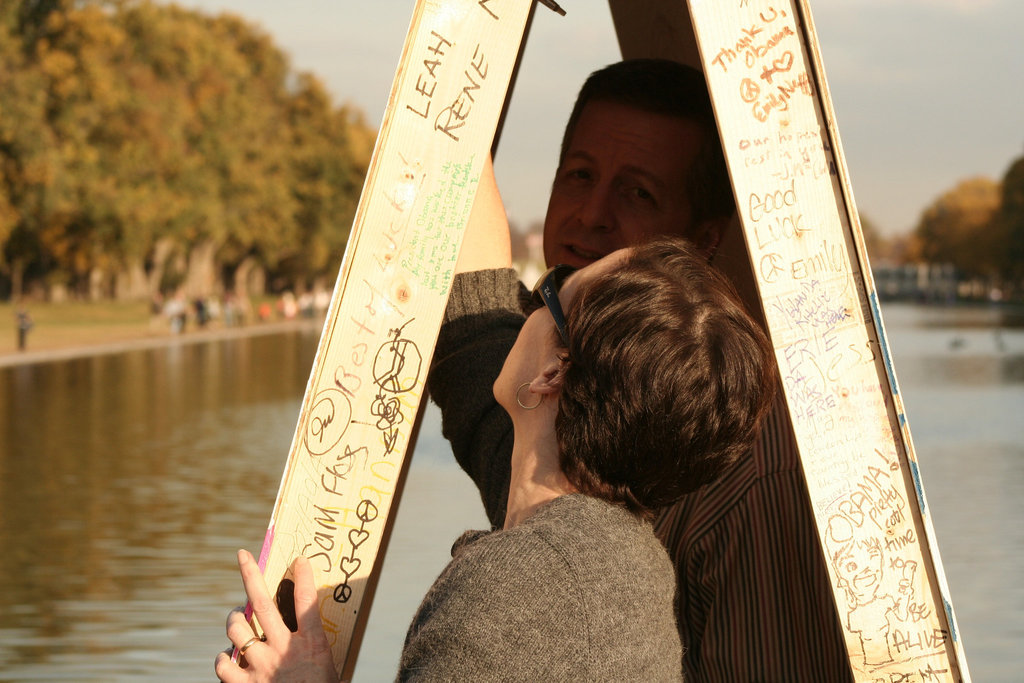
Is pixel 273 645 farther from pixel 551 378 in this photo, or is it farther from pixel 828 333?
pixel 828 333

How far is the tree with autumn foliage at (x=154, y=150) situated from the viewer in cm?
3816

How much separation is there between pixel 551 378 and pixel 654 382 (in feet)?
0.52

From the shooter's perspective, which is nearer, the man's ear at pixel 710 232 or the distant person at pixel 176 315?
the man's ear at pixel 710 232

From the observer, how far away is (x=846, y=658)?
2068mm

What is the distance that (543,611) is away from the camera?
172 centimetres

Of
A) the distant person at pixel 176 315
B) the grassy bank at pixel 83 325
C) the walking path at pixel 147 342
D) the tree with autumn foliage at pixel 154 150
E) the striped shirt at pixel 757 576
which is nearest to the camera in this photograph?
the striped shirt at pixel 757 576

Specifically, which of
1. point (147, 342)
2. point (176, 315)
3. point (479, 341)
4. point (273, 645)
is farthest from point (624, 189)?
point (176, 315)

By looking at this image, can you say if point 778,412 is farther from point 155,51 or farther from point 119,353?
point 155,51

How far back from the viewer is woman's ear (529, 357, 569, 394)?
192cm

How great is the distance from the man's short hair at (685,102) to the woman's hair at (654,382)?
0.78 metres

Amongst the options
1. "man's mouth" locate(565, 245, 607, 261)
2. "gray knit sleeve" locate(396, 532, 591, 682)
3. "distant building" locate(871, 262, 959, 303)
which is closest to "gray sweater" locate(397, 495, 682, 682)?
"gray knit sleeve" locate(396, 532, 591, 682)

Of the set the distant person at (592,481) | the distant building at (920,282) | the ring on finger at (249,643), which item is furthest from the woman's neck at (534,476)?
the distant building at (920,282)

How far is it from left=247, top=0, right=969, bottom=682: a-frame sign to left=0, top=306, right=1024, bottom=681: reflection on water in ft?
18.2

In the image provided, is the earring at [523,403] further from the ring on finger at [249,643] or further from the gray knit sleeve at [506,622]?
the ring on finger at [249,643]
